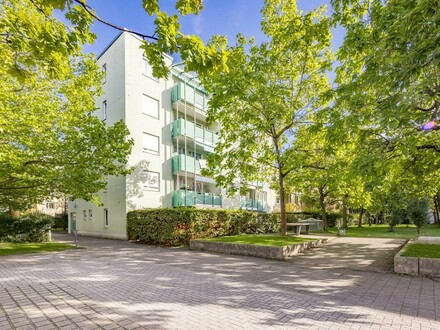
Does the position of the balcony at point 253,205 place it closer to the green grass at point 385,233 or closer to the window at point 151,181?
the green grass at point 385,233

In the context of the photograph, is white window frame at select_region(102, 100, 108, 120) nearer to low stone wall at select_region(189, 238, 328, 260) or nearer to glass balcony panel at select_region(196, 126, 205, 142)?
glass balcony panel at select_region(196, 126, 205, 142)

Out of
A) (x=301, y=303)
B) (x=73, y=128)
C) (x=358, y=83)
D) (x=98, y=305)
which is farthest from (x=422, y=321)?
(x=73, y=128)

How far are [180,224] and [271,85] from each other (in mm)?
8774

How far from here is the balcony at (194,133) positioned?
76.6 feet

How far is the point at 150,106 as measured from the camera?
2289 centimetres

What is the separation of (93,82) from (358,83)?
538 inches

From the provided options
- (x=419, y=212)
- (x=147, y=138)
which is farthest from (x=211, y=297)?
(x=419, y=212)

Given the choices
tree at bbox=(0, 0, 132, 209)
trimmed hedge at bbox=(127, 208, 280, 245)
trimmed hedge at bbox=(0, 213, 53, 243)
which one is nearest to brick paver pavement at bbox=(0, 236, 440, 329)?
tree at bbox=(0, 0, 132, 209)

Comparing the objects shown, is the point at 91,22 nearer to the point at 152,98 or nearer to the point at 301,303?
the point at 301,303

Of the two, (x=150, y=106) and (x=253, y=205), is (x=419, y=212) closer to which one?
(x=253, y=205)

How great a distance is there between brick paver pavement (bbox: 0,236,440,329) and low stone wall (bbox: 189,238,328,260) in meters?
1.39

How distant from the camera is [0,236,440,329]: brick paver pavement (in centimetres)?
479

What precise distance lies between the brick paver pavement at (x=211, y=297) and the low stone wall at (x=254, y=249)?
1391mm

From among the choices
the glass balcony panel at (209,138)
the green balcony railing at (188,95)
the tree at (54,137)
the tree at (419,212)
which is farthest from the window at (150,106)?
the tree at (419,212)
